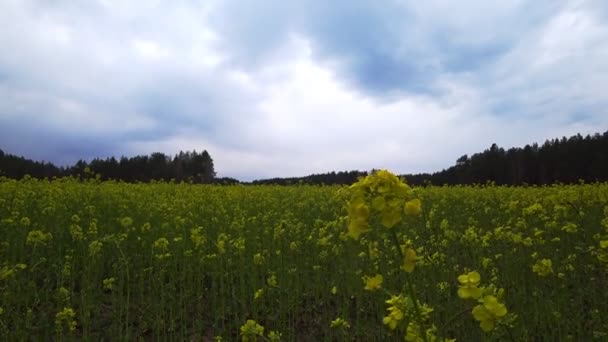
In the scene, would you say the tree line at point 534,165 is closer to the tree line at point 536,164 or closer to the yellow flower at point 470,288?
the tree line at point 536,164

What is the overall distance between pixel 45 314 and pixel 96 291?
890 mm

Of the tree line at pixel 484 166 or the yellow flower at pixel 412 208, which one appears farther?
the tree line at pixel 484 166

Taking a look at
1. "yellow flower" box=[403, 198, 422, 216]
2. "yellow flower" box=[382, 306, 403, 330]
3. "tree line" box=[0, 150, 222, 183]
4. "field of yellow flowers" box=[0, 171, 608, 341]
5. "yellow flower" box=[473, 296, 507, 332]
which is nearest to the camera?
"yellow flower" box=[403, 198, 422, 216]

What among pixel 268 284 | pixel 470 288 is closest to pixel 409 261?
pixel 470 288

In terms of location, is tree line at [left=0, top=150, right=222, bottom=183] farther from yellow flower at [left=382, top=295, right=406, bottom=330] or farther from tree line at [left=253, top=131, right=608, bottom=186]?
yellow flower at [left=382, top=295, right=406, bottom=330]

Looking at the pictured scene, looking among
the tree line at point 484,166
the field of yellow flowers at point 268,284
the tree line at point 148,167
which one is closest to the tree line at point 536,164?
→ the tree line at point 484,166

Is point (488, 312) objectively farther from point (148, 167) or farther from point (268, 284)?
point (148, 167)

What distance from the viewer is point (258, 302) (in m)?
5.13

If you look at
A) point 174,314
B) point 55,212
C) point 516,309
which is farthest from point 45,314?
point 516,309

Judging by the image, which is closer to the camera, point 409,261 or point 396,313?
point 409,261

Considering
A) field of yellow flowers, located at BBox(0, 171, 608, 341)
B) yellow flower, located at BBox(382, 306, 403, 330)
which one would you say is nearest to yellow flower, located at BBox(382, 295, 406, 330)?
yellow flower, located at BBox(382, 306, 403, 330)

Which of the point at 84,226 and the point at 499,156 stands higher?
the point at 499,156

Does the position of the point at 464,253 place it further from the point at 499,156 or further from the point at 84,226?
the point at 499,156

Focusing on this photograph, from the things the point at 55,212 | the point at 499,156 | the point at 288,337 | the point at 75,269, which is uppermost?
the point at 499,156
